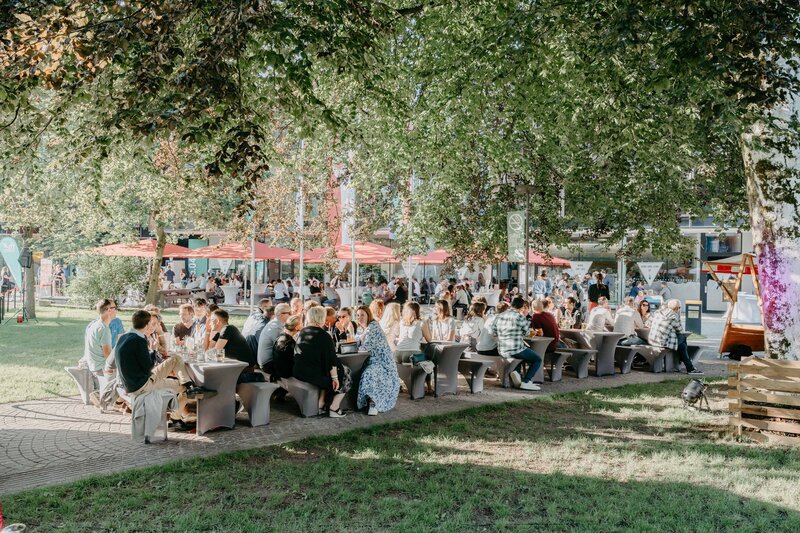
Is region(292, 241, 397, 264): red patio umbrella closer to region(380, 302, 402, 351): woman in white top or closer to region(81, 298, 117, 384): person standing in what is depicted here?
region(380, 302, 402, 351): woman in white top

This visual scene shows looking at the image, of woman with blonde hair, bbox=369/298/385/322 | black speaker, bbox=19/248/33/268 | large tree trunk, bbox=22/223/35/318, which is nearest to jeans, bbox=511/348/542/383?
woman with blonde hair, bbox=369/298/385/322

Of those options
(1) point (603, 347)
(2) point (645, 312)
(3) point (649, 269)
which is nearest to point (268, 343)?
(1) point (603, 347)

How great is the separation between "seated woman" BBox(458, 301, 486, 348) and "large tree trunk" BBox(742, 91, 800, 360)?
4.66m

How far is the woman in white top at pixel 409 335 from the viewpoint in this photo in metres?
9.75

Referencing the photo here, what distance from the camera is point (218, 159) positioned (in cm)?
574

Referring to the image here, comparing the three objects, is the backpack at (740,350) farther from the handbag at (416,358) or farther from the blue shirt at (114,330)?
the blue shirt at (114,330)

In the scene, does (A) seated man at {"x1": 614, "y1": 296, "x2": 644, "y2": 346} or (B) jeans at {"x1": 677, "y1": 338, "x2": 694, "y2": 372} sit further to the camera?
(A) seated man at {"x1": 614, "y1": 296, "x2": 644, "y2": 346}

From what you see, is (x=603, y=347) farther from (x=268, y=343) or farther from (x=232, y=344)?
(x=232, y=344)

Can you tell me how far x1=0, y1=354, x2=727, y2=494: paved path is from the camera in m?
6.28

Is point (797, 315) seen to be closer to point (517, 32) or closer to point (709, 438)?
point (709, 438)

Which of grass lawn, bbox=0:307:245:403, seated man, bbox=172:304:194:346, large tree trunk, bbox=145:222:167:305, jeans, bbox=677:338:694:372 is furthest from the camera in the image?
large tree trunk, bbox=145:222:167:305

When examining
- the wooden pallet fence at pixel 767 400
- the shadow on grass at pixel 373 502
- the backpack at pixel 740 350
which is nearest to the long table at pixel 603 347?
the backpack at pixel 740 350

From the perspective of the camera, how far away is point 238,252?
22.5m

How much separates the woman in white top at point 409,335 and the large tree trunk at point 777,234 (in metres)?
4.63
